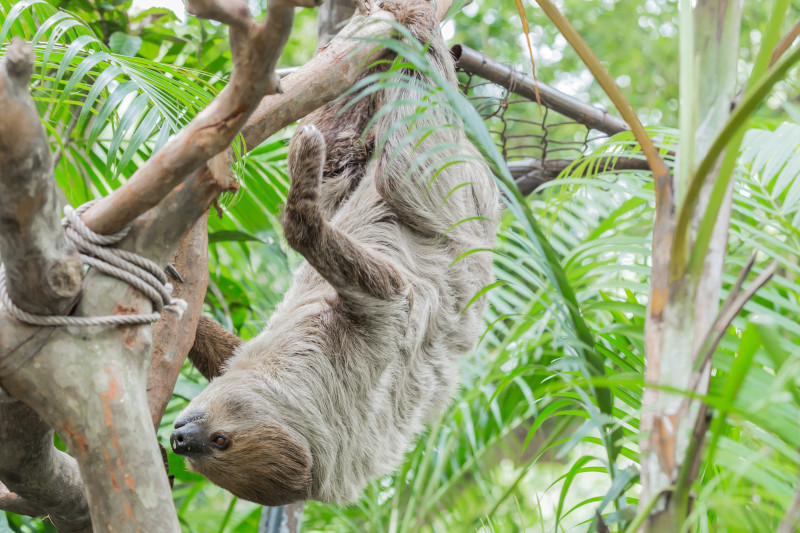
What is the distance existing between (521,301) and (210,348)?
162cm

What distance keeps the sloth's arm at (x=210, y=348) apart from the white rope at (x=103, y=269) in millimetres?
1427

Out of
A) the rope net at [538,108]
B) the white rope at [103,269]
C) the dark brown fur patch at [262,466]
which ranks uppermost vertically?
the rope net at [538,108]

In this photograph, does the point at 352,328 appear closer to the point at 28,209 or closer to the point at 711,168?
the point at 28,209

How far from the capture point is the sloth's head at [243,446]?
2473 mm

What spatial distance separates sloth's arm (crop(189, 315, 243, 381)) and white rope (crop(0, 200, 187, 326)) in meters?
1.43

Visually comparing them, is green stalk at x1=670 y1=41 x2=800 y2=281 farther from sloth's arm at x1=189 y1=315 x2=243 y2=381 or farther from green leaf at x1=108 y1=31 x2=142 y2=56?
green leaf at x1=108 y1=31 x2=142 y2=56

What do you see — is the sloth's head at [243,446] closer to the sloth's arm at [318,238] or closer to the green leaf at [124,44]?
the sloth's arm at [318,238]

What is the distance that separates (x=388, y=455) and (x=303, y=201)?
4.02ft

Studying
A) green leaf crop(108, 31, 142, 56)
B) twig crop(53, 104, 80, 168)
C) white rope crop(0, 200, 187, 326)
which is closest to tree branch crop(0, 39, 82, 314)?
white rope crop(0, 200, 187, 326)

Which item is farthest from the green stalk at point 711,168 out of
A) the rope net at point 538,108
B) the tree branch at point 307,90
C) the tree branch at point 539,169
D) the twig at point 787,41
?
the tree branch at point 539,169

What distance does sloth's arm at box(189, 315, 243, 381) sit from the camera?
9.61 ft

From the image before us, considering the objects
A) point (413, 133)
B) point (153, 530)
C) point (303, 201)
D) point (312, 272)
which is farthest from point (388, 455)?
point (413, 133)

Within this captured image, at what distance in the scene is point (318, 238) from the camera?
7.68 feet

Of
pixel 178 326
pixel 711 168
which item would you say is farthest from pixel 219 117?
pixel 178 326
